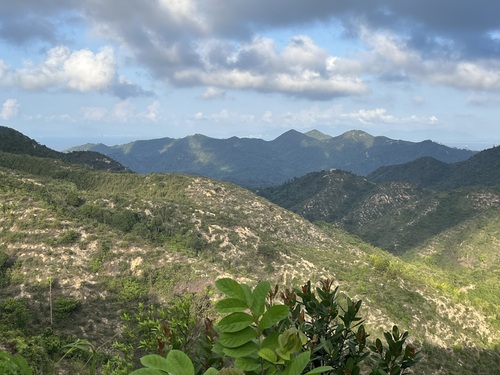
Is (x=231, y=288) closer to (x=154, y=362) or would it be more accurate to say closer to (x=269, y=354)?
(x=269, y=354)

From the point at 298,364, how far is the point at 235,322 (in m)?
0.52

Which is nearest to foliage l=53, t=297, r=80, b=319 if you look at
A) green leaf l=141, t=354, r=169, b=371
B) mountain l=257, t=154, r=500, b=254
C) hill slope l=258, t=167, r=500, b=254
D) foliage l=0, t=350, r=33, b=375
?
foliage l=0, t=350, r=33, b=375

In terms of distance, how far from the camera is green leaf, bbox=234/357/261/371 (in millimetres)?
2465

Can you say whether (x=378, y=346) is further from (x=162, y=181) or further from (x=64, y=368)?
(x=162, y=181)

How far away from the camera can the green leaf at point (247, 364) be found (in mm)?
2465

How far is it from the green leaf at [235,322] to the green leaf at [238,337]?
0.07m

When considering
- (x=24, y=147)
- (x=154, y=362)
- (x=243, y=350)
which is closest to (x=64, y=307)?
(x=243, y=350)

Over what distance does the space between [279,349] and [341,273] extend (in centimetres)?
6372

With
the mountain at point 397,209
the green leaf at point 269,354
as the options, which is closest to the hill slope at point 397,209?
the mountain at point 397,209

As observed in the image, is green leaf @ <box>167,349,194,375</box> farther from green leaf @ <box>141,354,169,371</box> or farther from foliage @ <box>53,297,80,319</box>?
foliage @ <box>53,297,80,319</box>

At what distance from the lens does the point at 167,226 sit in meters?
69.6

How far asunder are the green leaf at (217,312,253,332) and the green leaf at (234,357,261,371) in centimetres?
22

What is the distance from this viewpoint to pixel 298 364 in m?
2.28

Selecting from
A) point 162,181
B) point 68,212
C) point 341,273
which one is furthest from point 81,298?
point 162,181
